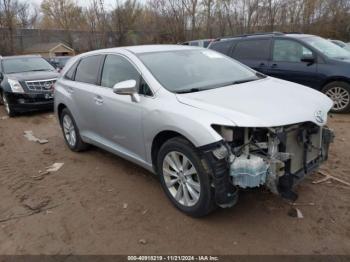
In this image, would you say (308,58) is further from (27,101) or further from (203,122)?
(27,101)

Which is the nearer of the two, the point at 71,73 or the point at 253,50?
the point at 71,73

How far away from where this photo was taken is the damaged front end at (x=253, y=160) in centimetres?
283

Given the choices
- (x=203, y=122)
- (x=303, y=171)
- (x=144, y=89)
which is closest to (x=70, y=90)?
(x=144, y=89)

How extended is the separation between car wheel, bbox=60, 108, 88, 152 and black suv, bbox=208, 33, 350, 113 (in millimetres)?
4709

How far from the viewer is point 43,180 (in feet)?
15.1

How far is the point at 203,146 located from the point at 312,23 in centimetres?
3067

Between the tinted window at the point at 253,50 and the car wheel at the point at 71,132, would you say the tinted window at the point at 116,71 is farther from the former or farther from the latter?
the tinted window at the point at 253,50

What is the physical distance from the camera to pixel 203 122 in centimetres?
293

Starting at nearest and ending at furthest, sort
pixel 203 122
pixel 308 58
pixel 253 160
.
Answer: pixel 253 160 → pixel 203 122 → pixel 308 58

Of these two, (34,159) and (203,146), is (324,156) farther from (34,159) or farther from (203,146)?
(34,159)

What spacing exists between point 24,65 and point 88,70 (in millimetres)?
6361

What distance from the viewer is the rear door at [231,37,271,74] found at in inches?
316

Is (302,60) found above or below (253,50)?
below

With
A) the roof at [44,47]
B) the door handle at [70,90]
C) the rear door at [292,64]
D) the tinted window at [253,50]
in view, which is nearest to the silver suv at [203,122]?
the door handle at [70,90]
